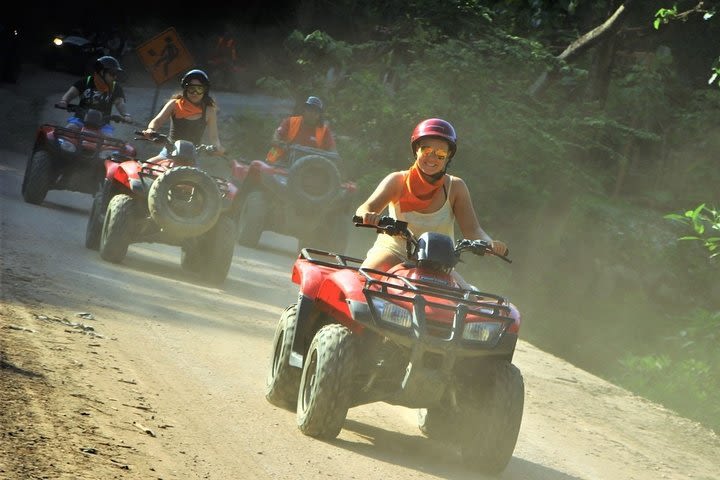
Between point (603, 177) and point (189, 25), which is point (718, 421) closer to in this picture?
point (603, 177)

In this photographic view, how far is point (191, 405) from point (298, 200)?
394 inches

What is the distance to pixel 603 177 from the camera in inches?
942

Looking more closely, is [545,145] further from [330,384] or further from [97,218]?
[330,384]

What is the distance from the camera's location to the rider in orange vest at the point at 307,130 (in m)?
17.8

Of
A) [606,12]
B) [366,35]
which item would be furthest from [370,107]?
[606,12]

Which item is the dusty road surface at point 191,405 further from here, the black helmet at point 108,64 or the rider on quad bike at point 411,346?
the black helmet at point 108,64

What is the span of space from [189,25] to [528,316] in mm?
12194

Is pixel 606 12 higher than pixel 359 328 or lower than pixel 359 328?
→ higher

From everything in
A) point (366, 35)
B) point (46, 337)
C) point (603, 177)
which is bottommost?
point (46, 337)

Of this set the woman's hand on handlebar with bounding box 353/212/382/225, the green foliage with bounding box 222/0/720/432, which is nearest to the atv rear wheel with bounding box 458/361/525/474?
the woman's hand on handlebar with bounding box 353/212/382/225

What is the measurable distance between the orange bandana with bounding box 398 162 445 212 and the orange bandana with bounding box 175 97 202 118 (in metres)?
6.45

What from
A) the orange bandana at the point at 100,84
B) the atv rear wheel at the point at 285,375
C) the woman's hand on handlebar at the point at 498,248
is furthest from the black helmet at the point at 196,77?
the woman's hand on handlebar at the point at 498,248

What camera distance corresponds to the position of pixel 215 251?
13203 mm

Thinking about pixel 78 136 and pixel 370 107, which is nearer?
pixel 78 136
